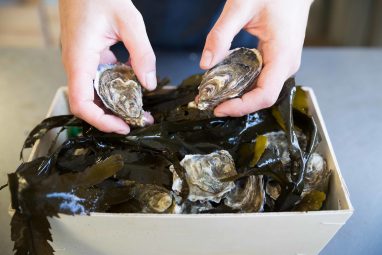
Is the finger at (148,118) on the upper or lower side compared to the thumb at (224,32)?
lower

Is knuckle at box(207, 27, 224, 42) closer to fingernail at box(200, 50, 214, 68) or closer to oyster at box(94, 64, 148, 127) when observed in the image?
fingernail at box(200, 50, 214, 68)

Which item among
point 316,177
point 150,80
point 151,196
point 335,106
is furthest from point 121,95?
point 335,106

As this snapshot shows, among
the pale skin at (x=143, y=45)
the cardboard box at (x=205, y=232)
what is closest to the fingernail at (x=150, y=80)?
the pale skin at (x=143, y=45)

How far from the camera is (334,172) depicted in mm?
595

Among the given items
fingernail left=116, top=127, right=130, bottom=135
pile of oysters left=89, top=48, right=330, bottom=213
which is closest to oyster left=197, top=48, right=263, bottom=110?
pile of oysters left=89, top=48, right=330, bottom=213

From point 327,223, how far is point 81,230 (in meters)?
0.31

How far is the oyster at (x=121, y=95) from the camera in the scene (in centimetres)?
60

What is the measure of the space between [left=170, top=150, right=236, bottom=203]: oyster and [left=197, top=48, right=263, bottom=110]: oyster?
84 mm

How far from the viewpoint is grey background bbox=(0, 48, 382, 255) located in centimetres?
68

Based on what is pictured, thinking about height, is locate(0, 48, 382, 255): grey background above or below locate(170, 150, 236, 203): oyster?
below

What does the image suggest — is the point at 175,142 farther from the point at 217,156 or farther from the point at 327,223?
the point at 327,223

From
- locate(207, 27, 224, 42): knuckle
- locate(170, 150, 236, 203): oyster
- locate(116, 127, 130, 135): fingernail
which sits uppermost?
locate(207, 27, 224, 42): knuckle

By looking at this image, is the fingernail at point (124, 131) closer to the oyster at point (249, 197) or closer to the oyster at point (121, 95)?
the oyster at point (121, 95)

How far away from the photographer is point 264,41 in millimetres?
626
